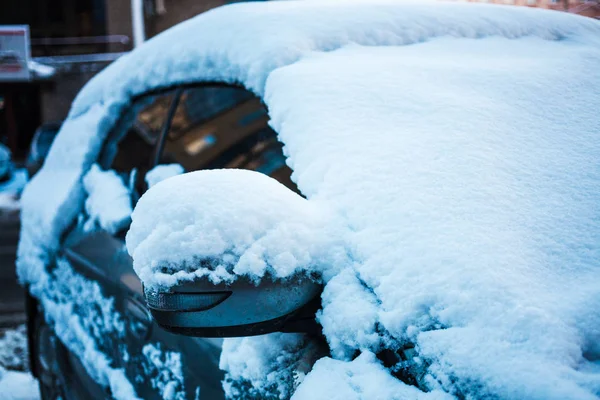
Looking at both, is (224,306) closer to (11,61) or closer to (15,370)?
(15,370)

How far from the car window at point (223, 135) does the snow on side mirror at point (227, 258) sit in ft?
0.87

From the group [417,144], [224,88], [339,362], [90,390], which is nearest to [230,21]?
[224,88]

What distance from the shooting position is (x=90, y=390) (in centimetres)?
193

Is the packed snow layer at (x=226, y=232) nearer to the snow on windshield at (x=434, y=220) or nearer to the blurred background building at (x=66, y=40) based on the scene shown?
the snow on windshield at (x=434, y=220)

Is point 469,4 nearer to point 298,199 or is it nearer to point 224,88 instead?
point 224,88

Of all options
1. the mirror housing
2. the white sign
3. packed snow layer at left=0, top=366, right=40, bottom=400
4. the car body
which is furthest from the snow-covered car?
the car body

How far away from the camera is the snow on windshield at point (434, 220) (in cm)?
83

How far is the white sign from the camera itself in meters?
13.3

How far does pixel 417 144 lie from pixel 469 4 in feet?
3.53

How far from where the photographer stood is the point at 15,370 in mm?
3311

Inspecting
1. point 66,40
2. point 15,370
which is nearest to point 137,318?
point 15,370

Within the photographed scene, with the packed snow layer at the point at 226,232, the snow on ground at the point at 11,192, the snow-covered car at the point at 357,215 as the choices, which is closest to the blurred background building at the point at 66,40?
the snow on ground at the point at 11,192

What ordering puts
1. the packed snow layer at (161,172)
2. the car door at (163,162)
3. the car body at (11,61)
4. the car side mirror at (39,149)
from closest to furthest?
1. the car door at (163,162)
2. the packed snow layer at (161,172)
3. the car side mirror at (39,149)
4. the car body at (11,61)

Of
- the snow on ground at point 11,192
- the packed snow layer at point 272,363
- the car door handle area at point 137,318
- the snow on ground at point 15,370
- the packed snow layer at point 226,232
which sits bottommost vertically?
the snow on ground at point 11,192
